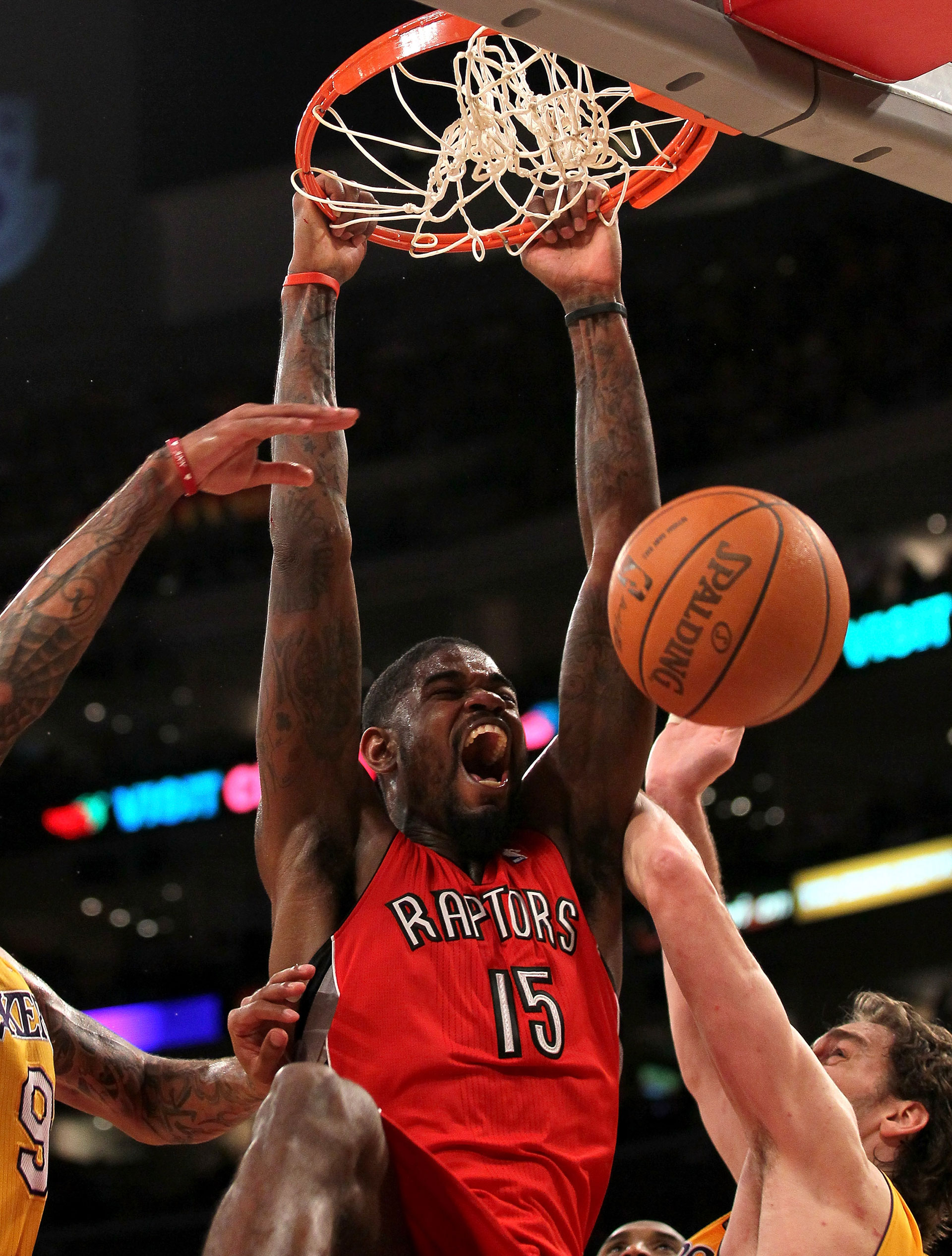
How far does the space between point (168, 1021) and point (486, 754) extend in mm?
7159

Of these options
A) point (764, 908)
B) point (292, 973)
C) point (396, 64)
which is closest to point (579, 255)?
point (396, 64)

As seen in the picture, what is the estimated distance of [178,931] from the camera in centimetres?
969

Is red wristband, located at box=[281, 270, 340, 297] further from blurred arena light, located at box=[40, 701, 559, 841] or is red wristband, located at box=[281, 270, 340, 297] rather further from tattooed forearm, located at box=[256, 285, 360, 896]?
blurred arena light, located at box=[40, 701, 559, 841]

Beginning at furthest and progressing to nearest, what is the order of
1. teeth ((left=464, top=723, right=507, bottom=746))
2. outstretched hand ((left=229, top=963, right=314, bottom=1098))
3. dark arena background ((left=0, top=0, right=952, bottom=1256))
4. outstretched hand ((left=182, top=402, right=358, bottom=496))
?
dark arena background ((left=0, top=0, right=952, bottom=1256))
teeth ((left=464, top=723, right=507, bottom=746))
outstretched hand ((left=182, top=402, right=358, bottom=496))
outstretched hand ((left=229, top=963, right=314, bottom=1098))

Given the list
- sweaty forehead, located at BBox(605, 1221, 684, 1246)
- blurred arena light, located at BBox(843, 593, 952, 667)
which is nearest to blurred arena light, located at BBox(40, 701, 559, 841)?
blurred arena light, located at BBox(843, 593, 952, 667)

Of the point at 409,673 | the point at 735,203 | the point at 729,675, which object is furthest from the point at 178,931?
the point at 729,675

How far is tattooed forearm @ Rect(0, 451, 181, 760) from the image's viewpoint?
7.88ft

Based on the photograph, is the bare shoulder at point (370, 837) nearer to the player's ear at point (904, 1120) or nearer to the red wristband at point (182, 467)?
the red wristband at point (182, 467)

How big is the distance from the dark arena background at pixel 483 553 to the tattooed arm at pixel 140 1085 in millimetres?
5877

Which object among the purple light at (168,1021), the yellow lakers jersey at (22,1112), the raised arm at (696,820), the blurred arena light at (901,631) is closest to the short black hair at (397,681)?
the raised arm at (696,820)

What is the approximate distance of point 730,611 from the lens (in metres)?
2.33

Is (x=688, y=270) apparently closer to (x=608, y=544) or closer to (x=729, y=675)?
(x=608, y=544)

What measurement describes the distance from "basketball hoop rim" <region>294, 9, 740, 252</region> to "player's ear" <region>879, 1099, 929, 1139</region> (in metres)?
2.03

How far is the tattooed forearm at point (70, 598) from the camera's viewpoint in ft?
7.88
